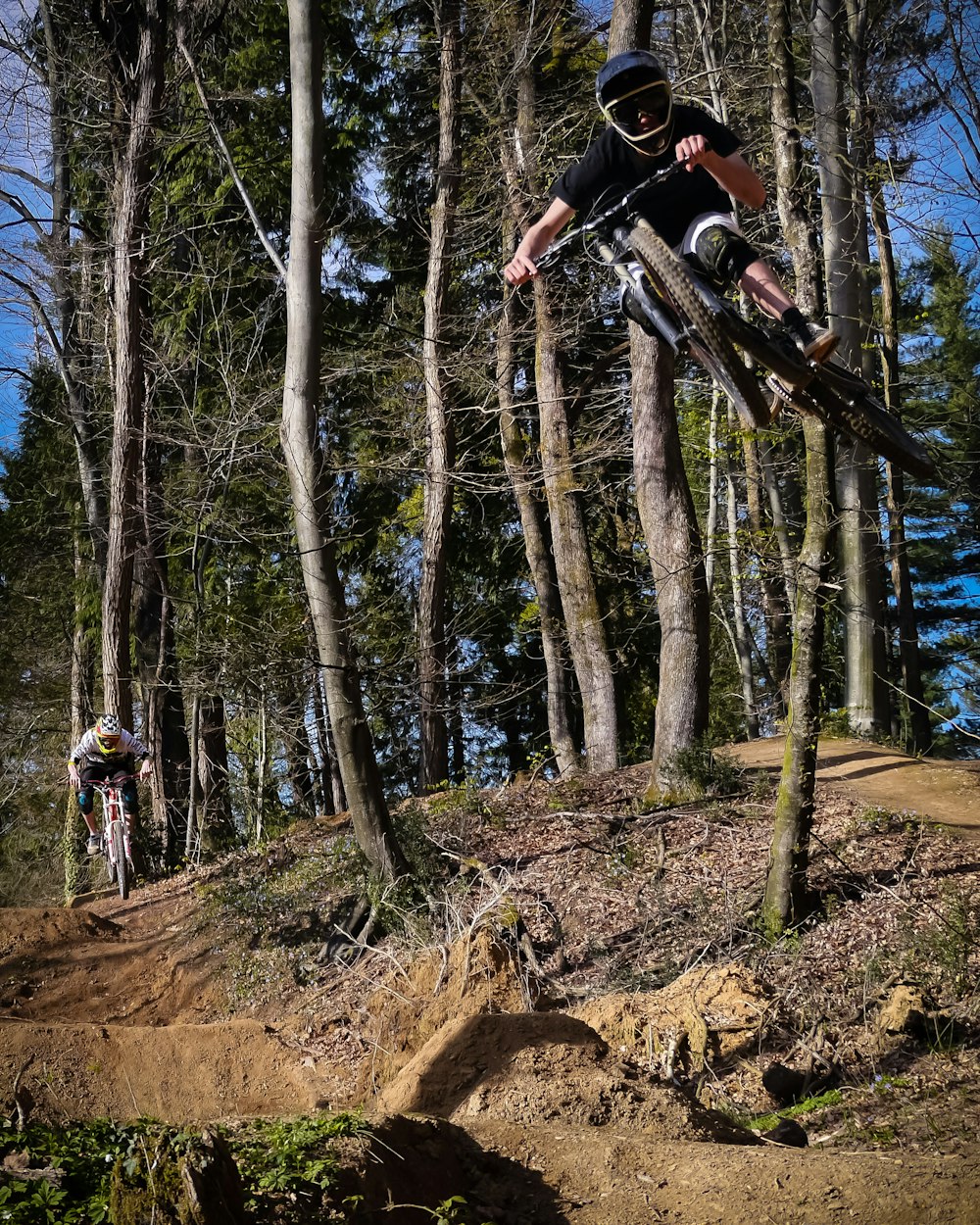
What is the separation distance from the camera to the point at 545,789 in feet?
43.3

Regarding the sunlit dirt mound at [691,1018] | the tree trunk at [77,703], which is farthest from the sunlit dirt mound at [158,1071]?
the tree trunk at [77,703]

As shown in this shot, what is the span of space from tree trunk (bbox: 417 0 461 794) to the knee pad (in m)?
9.90

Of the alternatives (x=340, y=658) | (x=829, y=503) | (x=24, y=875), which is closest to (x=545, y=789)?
(x=340, y=658)

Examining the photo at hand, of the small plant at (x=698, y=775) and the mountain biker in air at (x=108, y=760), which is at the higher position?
the mountain biker in air at (x=108, y=760)

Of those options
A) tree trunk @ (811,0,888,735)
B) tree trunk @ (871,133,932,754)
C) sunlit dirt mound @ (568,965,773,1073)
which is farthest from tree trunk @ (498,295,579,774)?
sunlit dirt mound @ (568,965,773,1073)

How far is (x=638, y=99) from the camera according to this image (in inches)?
223

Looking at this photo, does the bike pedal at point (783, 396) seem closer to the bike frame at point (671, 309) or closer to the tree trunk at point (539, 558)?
the bike frame at point (671, 309)

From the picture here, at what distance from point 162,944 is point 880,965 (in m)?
7.48

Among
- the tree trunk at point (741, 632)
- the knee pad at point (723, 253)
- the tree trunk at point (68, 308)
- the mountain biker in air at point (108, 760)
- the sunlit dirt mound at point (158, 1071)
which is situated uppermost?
the tree trunk at point (68, 308)

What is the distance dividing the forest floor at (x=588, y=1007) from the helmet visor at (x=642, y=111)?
15.9 ft

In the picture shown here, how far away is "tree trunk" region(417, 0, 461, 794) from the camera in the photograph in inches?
639

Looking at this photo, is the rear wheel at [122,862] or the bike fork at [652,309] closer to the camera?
the bike fork at [652,309]

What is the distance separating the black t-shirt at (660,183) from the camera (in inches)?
231

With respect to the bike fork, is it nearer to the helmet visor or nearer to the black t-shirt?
the black t-shirt
